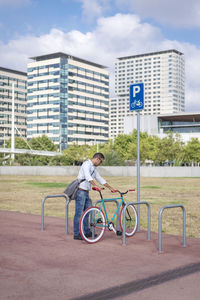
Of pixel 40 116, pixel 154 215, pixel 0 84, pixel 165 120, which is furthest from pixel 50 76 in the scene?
pixel 154 215

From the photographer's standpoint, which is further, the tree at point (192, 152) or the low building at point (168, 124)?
the low building at point (168, 124)

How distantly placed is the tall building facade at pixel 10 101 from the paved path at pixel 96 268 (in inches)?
5864

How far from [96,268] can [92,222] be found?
6.67 feet

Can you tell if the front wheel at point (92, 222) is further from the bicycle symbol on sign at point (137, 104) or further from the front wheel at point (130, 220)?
the bicycle symbol on sign at point (137, 104)

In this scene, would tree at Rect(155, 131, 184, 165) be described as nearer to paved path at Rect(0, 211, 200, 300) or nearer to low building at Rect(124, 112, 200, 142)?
low building at Rect(124, 112, 200, 142)

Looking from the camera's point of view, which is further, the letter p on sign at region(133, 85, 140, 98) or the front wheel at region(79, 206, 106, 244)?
the letter p on sign at region(133, 85, 140, 98)

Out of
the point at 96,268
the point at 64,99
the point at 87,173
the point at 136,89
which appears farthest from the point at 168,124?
the point at 96,268

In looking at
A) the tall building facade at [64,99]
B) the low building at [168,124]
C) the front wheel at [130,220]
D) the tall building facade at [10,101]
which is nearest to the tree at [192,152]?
the low building at [168,124]

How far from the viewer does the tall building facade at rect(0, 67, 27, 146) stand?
159875mm

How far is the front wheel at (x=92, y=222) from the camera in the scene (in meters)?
7.42

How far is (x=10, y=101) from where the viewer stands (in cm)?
16450

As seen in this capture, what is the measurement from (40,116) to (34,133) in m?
6.82

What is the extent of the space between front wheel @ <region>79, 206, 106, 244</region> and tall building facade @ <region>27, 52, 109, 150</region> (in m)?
136

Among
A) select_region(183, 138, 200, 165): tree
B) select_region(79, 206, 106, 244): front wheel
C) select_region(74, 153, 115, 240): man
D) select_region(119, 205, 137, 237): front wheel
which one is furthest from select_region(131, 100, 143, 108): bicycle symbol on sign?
select_region(183, 138, 200, 165): tree
